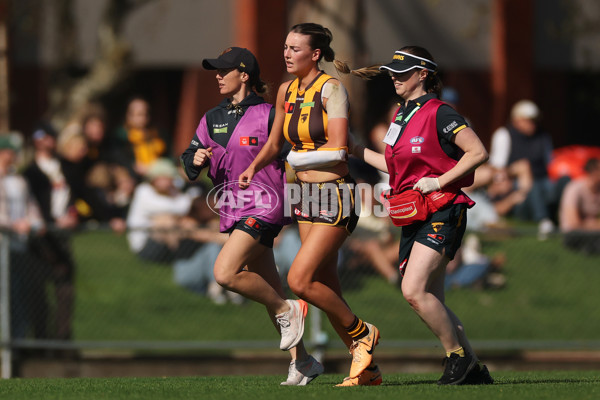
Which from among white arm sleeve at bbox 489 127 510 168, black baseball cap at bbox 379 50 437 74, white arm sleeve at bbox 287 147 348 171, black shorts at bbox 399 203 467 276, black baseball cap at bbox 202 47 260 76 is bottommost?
white arm sleeve at bbox 489 127 510 168

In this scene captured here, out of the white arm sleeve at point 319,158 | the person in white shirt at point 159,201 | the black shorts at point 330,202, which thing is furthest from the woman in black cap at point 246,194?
the person in white shirt at point 159,201

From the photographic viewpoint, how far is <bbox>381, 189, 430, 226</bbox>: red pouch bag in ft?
23.3

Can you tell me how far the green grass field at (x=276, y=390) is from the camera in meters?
6.89

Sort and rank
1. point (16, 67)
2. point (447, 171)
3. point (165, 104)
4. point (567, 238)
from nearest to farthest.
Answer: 1. point (447, 171)
2. point (567, 238)
3. point (16, 67)
4. point (165, 104)

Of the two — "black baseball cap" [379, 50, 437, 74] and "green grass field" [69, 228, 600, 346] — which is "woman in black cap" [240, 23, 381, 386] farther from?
"green grass field" [69, 228, 600, 346]

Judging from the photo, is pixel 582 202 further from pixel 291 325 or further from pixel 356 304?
pixel 291 325

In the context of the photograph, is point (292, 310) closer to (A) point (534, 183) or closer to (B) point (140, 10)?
(A) point (534, 183)

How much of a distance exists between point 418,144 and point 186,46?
14087mm

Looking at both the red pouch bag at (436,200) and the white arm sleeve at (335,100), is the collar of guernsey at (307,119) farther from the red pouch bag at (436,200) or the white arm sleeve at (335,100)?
the red pouch bag at (436,200)

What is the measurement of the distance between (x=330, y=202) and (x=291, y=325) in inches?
34.3

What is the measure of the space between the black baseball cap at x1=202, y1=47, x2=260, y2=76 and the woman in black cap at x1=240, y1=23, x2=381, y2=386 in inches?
13.7

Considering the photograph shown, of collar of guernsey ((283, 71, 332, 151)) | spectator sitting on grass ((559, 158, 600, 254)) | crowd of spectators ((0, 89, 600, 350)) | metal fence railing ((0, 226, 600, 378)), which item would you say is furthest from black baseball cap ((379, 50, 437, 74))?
spectator sitting on grass ((559, 158, 600, 254))

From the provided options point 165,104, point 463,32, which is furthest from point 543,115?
point 165,104

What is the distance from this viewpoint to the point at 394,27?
69.7ft
